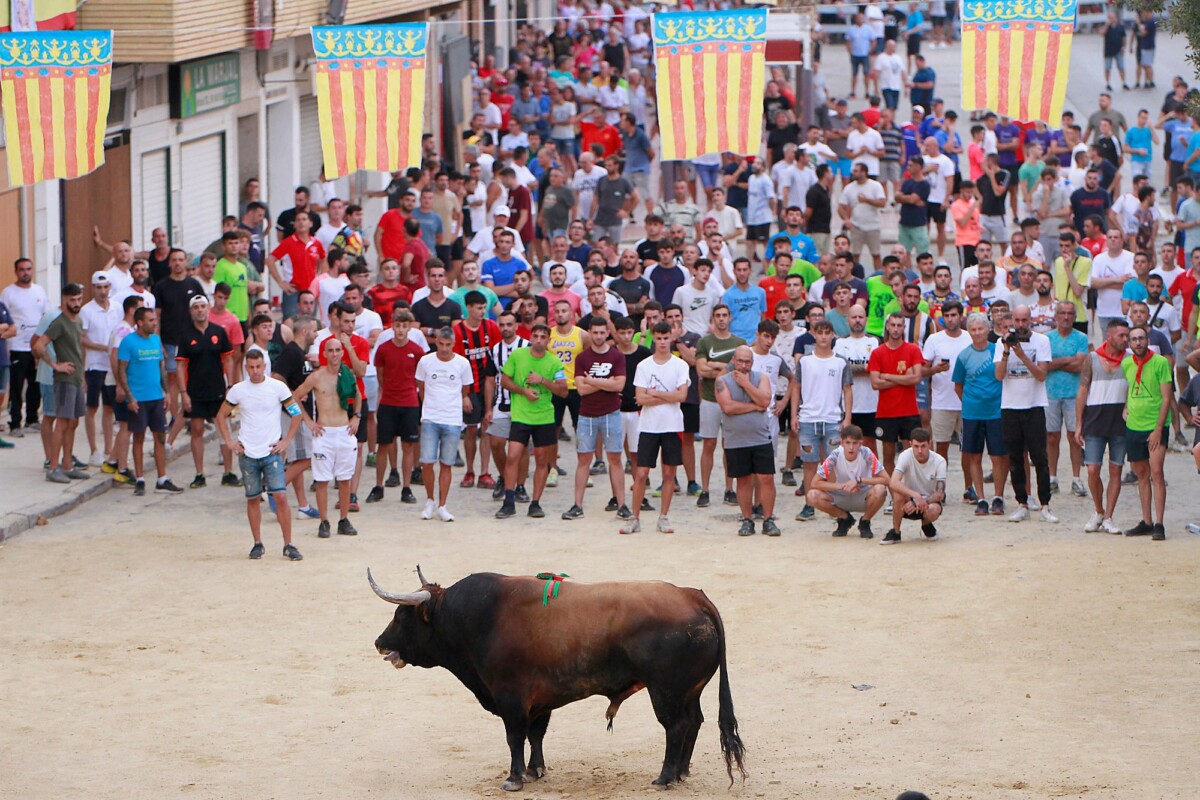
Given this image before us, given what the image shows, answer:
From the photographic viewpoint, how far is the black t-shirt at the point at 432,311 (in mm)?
18284

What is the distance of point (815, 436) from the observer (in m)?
16.9

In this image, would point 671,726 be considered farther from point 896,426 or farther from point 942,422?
point 942,422

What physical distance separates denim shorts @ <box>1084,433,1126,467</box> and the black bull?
693 centimetres

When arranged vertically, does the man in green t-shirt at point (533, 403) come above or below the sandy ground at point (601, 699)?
above

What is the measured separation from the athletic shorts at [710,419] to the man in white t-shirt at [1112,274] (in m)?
6.16

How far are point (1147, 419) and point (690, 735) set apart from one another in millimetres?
7118

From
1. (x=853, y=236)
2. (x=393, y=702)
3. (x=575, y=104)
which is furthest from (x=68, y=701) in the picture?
(x=575, y=104)

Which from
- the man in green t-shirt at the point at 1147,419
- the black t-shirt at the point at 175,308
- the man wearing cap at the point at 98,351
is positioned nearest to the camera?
the man in green t-shirt at the point at 1147,419

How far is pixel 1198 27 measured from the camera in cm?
1396

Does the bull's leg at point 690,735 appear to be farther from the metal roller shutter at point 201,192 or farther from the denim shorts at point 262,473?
the metal roller shutter at point 201,192

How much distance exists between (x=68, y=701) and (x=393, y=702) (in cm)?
209

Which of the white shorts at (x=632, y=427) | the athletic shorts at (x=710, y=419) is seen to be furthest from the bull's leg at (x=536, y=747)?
the white shorts at (x=632, y=427)

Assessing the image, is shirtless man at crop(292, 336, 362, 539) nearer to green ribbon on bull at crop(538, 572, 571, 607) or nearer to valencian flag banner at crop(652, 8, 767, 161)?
valencian flag banner at crop(652, 8, 767, 161)

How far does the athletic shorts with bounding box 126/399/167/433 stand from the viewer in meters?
17.1
